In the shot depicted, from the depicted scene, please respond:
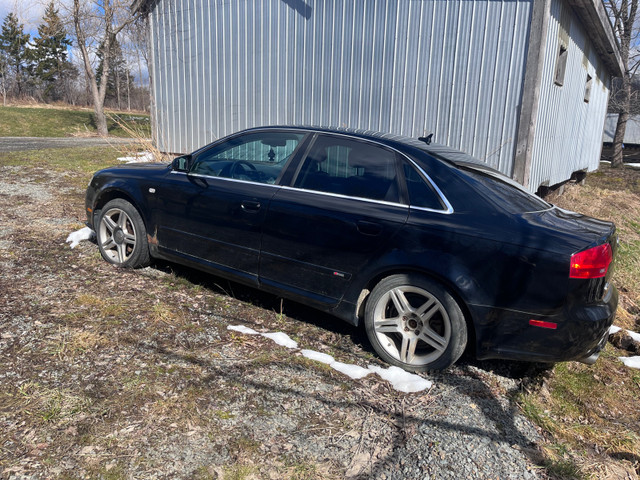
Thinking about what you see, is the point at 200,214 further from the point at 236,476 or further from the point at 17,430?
the point at 236,476

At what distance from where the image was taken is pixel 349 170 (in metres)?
3.48

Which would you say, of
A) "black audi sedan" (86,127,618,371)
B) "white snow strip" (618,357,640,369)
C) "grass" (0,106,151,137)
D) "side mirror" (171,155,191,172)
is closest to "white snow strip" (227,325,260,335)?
"black audi sedan" (86,127,618,371)

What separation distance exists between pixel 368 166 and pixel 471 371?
1.60 m

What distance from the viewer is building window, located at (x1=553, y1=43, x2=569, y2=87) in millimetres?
8453

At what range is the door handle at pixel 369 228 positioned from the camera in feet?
10.4

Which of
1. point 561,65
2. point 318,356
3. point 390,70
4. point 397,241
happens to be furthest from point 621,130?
point 318,356

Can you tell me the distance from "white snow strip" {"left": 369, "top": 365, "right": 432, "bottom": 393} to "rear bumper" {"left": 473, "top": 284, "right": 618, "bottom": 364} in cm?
41

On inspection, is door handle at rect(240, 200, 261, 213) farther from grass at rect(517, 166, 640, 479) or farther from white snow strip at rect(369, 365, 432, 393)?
grass at rect(517, 166, 640, 479)

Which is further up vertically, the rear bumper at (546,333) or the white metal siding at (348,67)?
the white metal siding at (348,67)

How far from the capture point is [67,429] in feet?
7.72

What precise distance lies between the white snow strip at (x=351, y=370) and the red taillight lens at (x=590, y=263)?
139 centimetres

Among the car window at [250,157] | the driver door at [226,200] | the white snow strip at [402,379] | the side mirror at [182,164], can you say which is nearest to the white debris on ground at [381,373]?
the white snow strip at [402,379]

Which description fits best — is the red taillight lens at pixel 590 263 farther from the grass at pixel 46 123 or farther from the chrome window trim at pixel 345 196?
the grass at pixel 46 123

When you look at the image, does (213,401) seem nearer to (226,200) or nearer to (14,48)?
(226,200)
